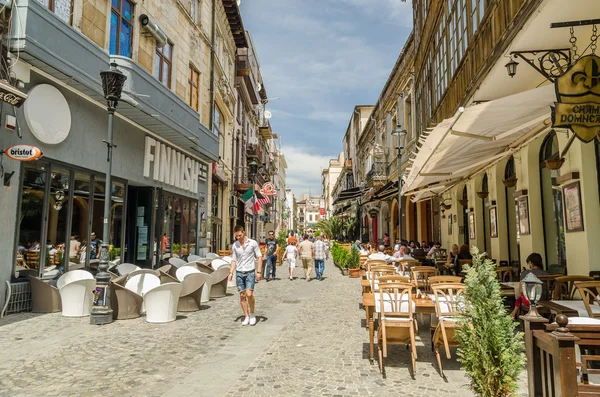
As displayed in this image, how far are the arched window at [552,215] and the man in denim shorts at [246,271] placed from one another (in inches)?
237

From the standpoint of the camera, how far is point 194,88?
17.8 meters

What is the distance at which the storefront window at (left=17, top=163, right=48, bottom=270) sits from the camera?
27.5ft

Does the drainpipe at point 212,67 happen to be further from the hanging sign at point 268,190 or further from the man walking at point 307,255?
the hanging sign at point 268,190

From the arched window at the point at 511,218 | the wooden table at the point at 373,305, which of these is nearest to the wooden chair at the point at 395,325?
the wooden table at the point at 373,305

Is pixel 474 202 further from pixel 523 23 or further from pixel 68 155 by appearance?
pixel 68 155

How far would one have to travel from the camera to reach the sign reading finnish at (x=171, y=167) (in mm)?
13805

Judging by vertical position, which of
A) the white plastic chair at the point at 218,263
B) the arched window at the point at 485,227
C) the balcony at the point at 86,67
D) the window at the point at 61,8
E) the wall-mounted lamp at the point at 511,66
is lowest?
the white plastic chair at the point at 218,263

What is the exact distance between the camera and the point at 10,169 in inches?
310

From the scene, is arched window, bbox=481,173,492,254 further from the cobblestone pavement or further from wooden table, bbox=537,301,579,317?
wooden table, bbox=537,301,579,317

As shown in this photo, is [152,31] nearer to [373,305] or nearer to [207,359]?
[207,359]

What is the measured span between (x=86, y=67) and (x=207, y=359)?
716 centimetres

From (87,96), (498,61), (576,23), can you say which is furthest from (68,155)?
(576,23)

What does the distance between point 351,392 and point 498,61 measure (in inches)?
249

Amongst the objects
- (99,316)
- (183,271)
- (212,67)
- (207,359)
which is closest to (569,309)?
(207,359)
